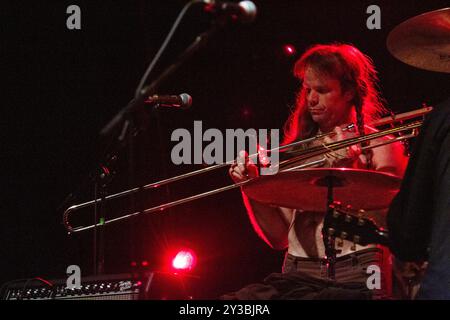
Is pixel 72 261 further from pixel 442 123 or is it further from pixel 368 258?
pixel 442 123

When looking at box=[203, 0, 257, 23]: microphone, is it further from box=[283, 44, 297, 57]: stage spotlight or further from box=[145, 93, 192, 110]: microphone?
box=[283, 44, 297, 57]: stage spotlight

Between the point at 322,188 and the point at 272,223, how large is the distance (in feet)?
2.41

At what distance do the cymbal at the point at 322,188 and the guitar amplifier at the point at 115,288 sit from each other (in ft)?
2.35

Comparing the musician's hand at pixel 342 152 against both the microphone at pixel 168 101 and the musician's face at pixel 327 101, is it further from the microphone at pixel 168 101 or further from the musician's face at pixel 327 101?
the microphone at pixel 168 101

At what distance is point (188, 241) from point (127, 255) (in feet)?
1.38

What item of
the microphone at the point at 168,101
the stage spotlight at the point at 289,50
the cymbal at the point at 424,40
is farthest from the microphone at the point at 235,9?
the stage spotlight at the point at 289,50

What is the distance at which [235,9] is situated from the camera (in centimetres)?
208

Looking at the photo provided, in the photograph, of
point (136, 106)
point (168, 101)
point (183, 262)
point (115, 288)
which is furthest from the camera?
point (183, 262)

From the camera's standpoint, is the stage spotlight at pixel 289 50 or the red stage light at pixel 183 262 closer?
the red stage light at pixel 183 262

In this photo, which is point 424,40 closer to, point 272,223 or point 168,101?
point 168,101

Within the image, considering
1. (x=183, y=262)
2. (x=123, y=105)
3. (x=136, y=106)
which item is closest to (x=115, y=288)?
(x=136, y=106)

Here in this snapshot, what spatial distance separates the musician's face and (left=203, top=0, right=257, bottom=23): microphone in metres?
1.49

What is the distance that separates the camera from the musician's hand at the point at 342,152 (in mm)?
3098

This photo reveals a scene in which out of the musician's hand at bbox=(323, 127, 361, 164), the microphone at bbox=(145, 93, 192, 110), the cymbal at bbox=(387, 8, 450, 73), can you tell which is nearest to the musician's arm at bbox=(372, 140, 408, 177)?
the musician's hand at bbox=(323, 127, 361, 164)
